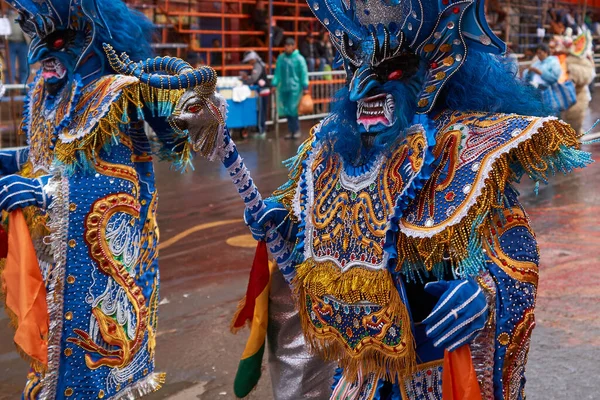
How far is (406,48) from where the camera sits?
256cm

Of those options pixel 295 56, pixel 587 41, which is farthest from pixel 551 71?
pixel 295 56

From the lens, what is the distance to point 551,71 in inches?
594

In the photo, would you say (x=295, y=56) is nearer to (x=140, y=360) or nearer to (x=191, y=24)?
(x=191, y=24)

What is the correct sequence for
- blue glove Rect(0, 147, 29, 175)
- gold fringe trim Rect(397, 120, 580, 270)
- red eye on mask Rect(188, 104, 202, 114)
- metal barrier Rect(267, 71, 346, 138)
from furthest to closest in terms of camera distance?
metal barrier Rect(267, 71, 346, 138) < blue glove Rect(0, 147, 29, 175) < red eye on mask Rect(188, 104, 202, 114) < gold fringe trim Rect(397, 120, 580, 270)

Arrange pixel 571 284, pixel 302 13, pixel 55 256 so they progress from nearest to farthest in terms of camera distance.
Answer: pixel 55 256
pixel 571 284
pixel 302 13

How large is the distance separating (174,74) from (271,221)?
2.21ft

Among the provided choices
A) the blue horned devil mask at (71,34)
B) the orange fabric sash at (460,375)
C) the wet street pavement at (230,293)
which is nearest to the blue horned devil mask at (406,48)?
the orange fabric sash at (460,375)

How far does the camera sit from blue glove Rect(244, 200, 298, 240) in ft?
9.58

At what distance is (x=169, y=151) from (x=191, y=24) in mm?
13789

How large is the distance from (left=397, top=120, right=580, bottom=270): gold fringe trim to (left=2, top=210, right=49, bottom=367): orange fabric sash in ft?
5.72

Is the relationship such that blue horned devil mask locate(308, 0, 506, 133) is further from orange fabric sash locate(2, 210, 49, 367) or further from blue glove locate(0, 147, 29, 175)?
blue glove locate(0, 147, 29, 175)

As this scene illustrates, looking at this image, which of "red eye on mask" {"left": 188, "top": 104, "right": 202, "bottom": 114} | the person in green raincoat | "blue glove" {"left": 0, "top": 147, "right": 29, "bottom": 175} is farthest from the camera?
the person in green raincoat

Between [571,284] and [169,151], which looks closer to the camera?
[169,151]

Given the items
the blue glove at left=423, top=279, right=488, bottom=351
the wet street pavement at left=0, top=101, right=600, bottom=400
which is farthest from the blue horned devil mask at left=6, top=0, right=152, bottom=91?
the blue glove at left=423, top=279, right=488, bottom=351
